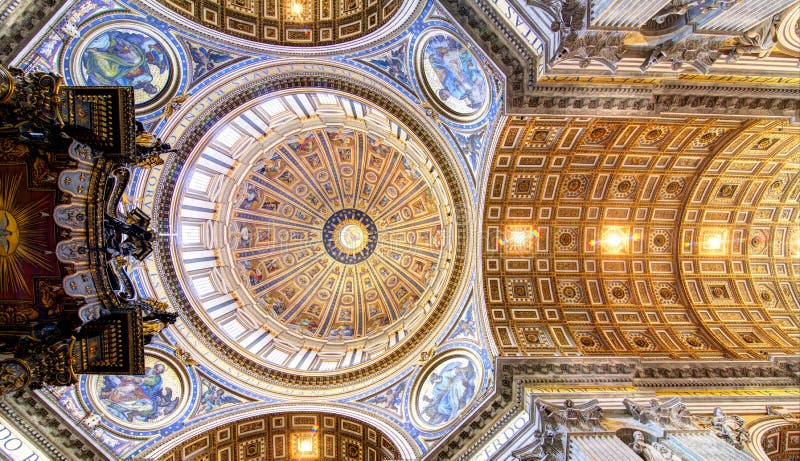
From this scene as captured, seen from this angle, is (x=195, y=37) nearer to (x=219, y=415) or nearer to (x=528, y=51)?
(x=528, y=51)

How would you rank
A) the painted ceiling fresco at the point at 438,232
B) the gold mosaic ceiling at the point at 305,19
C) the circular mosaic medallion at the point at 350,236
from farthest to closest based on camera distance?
the circular mosaic medallion at the point at 350,236 < the gold mosaic ceiling at the point at 305,19 < the painted ceiling fresco at the point at 438,232

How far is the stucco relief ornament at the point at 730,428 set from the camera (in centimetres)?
1310

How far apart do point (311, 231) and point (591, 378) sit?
843 inches

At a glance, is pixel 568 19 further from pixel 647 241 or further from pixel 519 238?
pixel 647 241

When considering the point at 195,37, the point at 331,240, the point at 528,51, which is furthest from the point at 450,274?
the point at 195,37

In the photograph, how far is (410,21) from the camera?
15.0 meters

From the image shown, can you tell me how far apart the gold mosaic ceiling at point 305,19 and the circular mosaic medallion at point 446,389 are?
1544cm

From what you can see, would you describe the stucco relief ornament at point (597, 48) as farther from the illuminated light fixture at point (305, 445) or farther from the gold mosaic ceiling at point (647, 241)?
the illuminated light fixture at point (305, 445)

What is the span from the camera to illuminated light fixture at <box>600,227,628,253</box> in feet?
69.0

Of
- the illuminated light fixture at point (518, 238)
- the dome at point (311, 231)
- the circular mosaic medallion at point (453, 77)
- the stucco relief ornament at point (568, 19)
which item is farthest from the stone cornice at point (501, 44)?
the illuminated light fixture at point (518, 238)

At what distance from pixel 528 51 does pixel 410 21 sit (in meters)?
4.93

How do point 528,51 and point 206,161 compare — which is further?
point 206,161

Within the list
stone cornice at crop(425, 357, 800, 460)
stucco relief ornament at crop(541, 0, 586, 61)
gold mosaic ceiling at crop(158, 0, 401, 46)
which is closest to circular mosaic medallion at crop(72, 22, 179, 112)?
→ gold mosaic ceiling at crop(158, 0, 401, 46)

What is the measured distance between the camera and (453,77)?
15.9m
